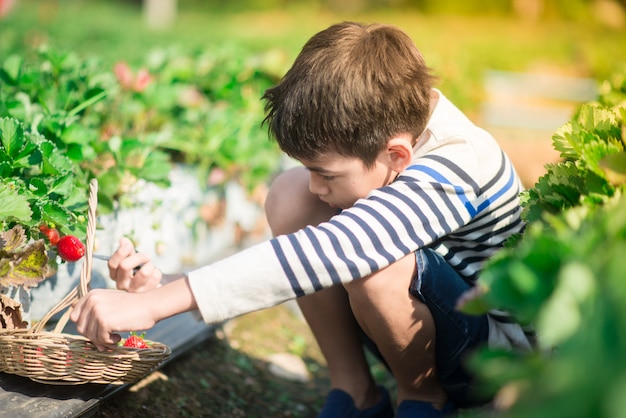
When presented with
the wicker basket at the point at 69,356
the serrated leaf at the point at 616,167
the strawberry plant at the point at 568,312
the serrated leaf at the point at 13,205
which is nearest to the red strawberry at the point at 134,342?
the wicker basket at the point at 69,356

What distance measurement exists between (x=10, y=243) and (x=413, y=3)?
18042 millimetres

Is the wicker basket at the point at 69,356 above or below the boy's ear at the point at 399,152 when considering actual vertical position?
below

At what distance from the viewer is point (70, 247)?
1801 millimetres

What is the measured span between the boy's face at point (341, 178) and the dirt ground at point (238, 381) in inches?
29.5

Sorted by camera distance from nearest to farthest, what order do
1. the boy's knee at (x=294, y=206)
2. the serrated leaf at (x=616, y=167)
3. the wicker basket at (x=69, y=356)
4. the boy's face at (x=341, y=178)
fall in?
the serrated leaf at (x=616, y=167), the wicker basket at (x=69, y=356), the boy's face at (x=341, y=178), the boy's knee at (x=294, y=206)

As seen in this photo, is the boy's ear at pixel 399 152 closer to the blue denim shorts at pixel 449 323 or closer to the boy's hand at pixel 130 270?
the blue denim shorts at pixel 449 323

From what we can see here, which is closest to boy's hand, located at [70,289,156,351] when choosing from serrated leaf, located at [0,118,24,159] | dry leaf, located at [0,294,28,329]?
dry leaf, located at [0,294,28,329]

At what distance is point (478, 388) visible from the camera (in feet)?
5.92

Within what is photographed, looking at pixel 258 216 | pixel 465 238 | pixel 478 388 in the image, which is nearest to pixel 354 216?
pixel 465 238

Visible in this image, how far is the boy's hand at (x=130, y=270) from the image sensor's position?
1614 millimetres

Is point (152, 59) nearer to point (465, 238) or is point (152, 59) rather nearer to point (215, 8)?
point (465, 238)

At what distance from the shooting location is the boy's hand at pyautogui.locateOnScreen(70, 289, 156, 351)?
1.42 meters

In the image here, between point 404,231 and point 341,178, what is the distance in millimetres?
258

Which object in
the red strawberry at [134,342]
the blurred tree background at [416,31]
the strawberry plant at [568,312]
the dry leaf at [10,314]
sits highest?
the strawberry plant at [568,312]
